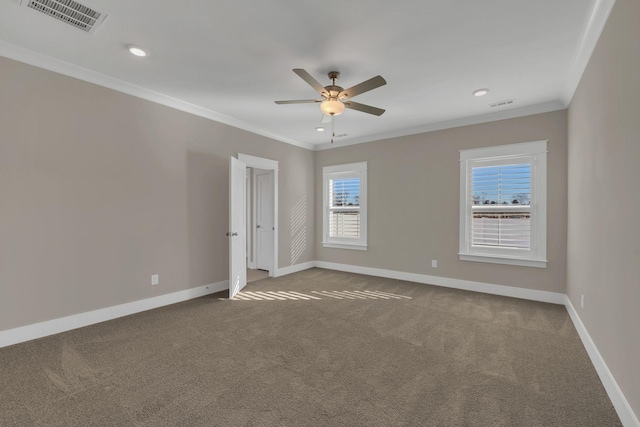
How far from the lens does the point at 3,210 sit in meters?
2.66

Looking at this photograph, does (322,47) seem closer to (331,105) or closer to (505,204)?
(331,105)

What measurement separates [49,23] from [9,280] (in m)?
2.32

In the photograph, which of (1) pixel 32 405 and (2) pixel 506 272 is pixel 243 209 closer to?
(1) pixel 32 405

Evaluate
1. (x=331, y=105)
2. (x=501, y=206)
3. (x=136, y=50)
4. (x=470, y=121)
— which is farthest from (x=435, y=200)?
(x=136, y=50)

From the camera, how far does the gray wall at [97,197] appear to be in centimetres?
275

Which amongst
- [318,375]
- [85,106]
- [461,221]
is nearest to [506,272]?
[461,221]

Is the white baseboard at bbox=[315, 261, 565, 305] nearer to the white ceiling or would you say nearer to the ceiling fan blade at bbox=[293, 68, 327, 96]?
the white ceiling

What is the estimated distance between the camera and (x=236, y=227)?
4.43 metres

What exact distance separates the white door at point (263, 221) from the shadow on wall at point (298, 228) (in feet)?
1.82

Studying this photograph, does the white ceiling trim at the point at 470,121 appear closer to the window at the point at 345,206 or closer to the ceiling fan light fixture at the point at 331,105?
the window at the point at 345,206

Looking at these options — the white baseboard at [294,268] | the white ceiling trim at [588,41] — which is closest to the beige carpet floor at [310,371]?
the white baseboard at [294,268]

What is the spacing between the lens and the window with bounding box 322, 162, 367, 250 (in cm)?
588

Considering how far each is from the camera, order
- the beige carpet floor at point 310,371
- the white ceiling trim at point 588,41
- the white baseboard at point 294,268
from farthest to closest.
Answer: the white baseboard at point 294,268 < the white ceiling trim at point 588,41 < the beige carpet floor at point 310,371

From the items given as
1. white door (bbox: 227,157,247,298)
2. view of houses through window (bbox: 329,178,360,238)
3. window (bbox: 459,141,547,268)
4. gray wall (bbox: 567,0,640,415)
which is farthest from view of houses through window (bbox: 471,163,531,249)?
white door (bbox: 227,157,247,298)
